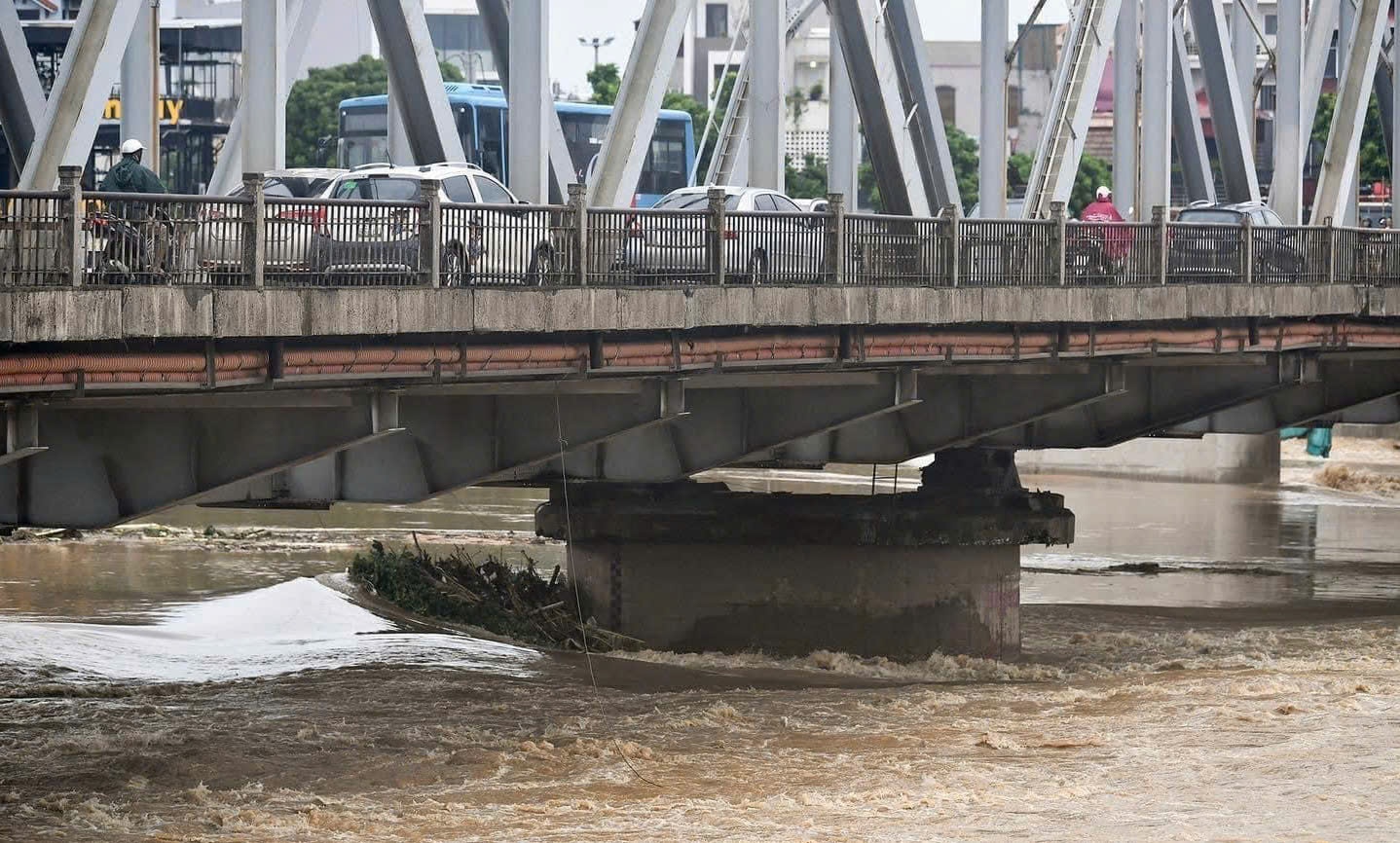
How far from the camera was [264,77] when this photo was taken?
1817 centimetres

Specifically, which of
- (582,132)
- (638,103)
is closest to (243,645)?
(638,103)

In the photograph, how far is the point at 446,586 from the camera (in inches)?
1112

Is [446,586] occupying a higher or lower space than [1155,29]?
lower

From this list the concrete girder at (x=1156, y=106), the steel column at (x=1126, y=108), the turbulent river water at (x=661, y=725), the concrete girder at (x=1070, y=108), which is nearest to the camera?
the turbulent river water at (x=661, y=725)

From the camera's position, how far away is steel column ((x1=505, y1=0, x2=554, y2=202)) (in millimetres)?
19953

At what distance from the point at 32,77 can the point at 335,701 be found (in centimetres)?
670

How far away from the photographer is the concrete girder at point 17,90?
17.0 meters

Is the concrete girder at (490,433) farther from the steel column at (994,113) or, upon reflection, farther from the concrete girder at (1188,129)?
the concrete girder at (1188,129)

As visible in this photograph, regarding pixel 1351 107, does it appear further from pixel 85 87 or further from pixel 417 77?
pixel 85 87

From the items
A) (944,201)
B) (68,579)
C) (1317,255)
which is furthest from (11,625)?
(1317,255)

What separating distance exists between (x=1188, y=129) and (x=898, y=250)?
669 inches

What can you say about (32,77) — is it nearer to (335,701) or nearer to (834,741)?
(335,701)

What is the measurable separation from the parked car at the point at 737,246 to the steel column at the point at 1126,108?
1368cm

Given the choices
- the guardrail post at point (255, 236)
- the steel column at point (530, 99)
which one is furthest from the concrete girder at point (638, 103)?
the guardrail post at point (255, 236)
